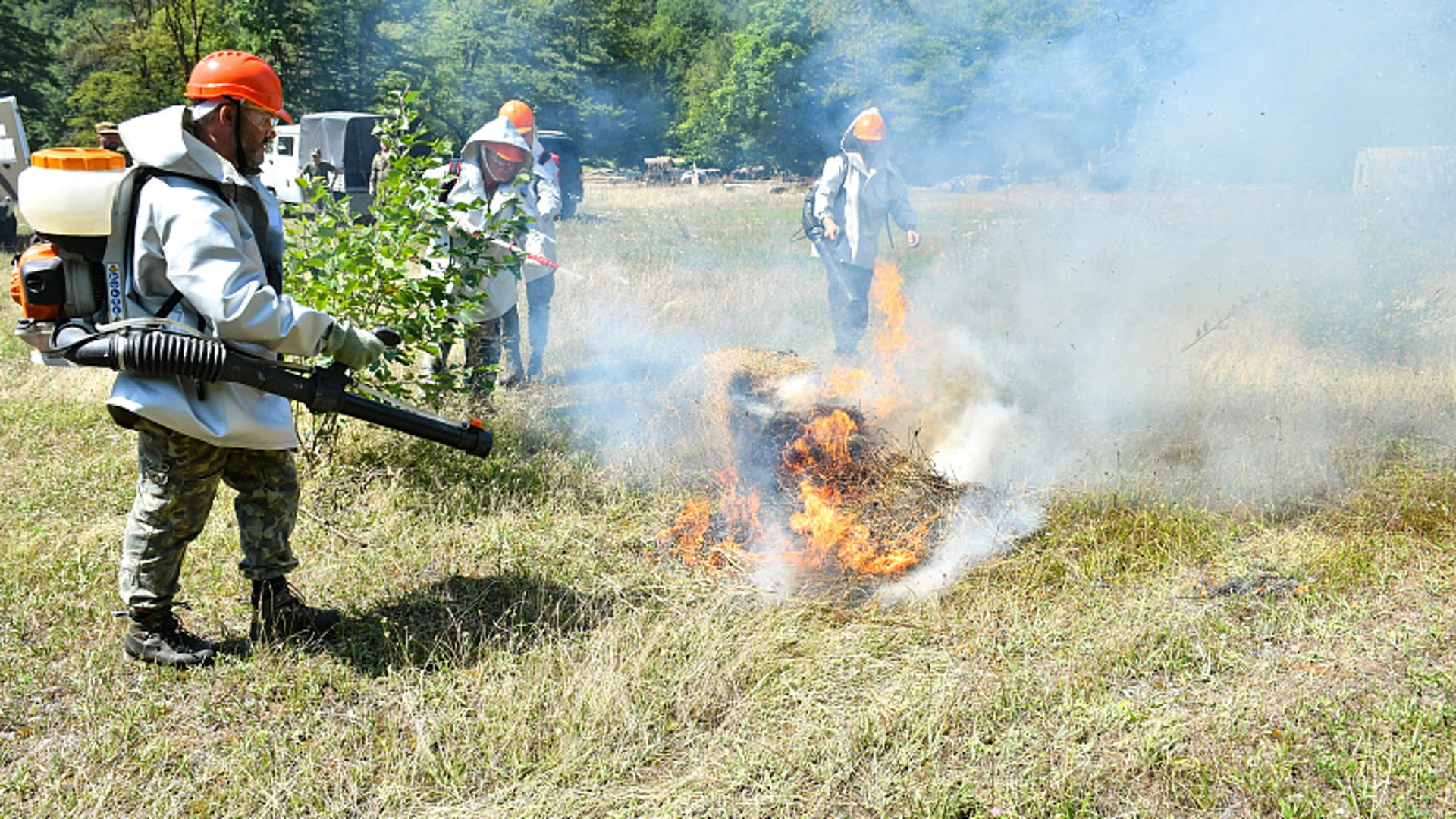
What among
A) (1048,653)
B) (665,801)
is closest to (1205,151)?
(1048,653)

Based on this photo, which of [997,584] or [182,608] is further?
[997,584]

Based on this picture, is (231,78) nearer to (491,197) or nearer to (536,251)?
(491,197)

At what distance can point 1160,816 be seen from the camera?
2.44m

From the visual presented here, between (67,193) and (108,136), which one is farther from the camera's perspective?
(108,136)

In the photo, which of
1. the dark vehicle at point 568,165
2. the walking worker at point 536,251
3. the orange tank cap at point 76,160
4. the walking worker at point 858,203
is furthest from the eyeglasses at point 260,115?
the dark vehicle at point 568,165

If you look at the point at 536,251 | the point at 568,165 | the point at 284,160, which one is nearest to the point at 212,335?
the point at 536,251

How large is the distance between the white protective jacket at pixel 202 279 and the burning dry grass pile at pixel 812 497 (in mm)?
1876

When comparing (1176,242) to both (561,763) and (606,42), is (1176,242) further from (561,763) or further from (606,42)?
(606,42)

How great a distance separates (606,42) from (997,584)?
46.3 ft

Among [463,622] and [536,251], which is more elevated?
[536,251]

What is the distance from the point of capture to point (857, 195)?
21.9ft

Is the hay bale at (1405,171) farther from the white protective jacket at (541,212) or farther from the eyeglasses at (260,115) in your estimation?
the eyeglasses at (260,115)

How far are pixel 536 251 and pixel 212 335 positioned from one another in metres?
3.49

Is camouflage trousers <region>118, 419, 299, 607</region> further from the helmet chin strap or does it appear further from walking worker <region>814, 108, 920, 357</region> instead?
walking worker <region>814, 108, 920, 357</region>
